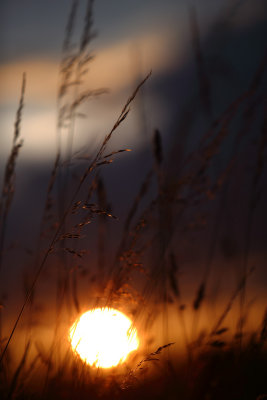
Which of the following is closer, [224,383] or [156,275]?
[224,383]

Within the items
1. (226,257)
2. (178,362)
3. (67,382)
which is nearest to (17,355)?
(67,382)

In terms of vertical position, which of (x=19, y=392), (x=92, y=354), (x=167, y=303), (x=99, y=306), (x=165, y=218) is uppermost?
(x=165, y=218)

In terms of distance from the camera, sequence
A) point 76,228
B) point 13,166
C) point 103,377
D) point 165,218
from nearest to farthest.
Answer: point 76,228, point 103,377, point 13,166, point 165,218

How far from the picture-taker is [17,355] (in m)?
1.85

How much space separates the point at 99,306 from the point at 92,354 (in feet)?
0.50

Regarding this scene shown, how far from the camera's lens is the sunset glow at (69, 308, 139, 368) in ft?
5.58

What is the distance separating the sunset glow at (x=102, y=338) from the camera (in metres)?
1.70

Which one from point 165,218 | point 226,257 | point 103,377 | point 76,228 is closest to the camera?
point 76,228

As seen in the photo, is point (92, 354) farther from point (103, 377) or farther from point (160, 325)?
point (160, 325)

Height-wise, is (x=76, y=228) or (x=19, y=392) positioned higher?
(x=76, y=228)

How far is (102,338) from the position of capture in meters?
1.77

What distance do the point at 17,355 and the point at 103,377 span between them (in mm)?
328

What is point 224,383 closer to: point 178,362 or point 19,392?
point 178,362

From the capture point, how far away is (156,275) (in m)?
2.05
